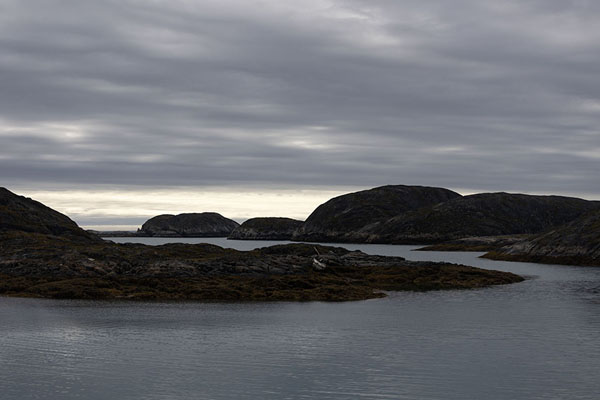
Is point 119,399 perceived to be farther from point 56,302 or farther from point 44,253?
point 44,253

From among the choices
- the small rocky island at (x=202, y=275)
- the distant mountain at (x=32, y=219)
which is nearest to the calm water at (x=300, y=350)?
the small rocky island at (x=202, y=275)

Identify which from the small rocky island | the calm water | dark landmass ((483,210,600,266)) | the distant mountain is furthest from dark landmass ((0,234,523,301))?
dark landmass ((483,210,600,266))

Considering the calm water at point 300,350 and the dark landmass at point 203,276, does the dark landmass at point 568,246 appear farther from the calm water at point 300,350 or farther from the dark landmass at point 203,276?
the calm water at point 300,350

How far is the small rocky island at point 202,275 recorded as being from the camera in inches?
2689

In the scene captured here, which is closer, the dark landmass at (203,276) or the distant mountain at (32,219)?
the dark landmass at (203,276)

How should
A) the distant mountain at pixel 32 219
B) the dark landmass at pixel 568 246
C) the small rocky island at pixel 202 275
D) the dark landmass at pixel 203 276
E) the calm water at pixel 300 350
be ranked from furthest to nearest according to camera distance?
the dark landmass at pixel 568 246 → the distant mountain at pixel 32 219 → the small rocky island at pixel 202 275 → the dark landmass at pixel 203 276 → the calm water at pixel 300 350

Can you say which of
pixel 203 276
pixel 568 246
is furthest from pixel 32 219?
pixel 568 246

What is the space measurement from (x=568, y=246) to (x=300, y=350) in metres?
104

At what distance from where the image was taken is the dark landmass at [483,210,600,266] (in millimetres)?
123188

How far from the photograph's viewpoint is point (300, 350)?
127ft

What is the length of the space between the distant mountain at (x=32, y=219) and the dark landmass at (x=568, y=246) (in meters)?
88.0

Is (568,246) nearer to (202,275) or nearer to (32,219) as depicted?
(202,275)

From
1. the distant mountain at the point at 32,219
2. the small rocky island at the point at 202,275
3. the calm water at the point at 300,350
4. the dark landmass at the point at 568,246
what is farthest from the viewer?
the dark landmass at the point at 568,246

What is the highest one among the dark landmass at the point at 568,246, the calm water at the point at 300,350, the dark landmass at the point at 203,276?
the dark landmass at the point at 568,246
